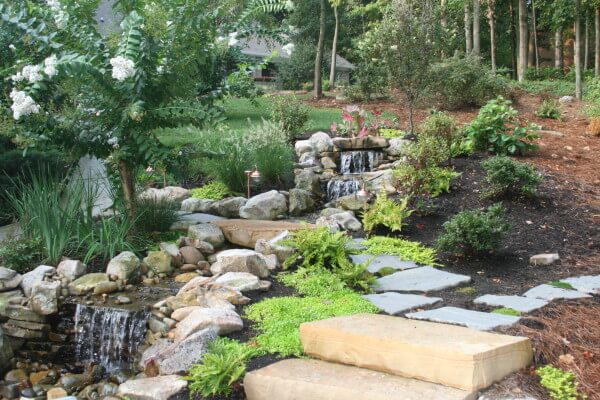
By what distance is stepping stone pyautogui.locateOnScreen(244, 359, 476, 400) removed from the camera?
2982 millimetres

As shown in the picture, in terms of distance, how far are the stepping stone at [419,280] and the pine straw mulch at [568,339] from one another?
3.38ft

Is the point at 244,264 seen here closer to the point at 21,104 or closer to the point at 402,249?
the point at 402,249

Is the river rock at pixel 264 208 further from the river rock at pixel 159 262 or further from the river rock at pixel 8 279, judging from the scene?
the river rock at pixel 8 279

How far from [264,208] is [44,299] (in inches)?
130

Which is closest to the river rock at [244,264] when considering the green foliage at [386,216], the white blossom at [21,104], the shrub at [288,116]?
the green foliage at [386,216]

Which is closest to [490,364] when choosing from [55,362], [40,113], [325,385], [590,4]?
[325,385]

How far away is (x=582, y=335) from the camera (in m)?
3.62

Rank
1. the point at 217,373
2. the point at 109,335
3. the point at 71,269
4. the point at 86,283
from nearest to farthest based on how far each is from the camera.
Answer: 1. the point at 217,373
2. the point at 109,335
3. the point at 86,283
4. the point at 71,269

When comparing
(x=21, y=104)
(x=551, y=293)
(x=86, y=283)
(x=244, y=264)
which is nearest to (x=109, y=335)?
(x=86, y=283)

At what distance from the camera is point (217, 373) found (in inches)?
132

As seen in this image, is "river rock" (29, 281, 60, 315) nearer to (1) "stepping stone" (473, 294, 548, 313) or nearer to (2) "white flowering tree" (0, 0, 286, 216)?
(2) "white flowering tree" (0, 0, 286, 216)

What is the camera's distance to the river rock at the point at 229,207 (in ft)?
25.9

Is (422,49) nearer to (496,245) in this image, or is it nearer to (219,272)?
(496,245)

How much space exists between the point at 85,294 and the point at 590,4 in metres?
21.6
